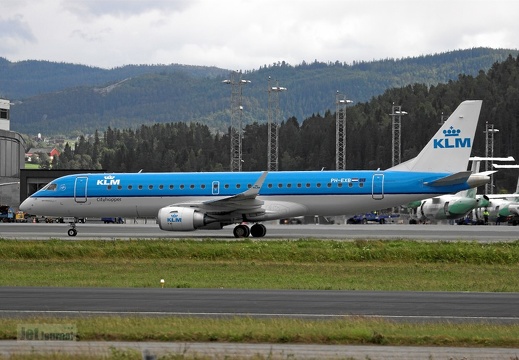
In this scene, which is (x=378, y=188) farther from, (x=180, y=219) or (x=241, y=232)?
(x=180, y=219)

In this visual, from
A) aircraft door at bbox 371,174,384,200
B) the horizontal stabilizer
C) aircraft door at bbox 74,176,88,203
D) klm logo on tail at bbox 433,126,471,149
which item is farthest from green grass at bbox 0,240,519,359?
klm logo on tail at bbox 433,126,471,149

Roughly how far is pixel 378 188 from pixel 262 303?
1000 inches

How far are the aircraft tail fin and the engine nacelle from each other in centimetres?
1066

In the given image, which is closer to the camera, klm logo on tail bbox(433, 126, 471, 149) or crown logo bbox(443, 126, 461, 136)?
klm logo on tail bbox(433, 126, 471, 149)

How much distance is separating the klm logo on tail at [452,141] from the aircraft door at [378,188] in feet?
12.1

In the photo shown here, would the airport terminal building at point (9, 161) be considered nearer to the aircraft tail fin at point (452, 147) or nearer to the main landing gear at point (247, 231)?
the main landing gear at point (247, 231)

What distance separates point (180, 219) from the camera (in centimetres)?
4381

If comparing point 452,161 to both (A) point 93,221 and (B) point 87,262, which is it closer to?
(B) point 87,262

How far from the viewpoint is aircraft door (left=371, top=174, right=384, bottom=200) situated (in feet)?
148

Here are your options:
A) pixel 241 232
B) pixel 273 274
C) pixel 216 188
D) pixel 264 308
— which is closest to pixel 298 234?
pixel 241 232

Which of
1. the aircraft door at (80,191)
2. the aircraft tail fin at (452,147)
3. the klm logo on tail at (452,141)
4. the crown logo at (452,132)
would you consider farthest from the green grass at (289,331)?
the aircraft door at (80,191)

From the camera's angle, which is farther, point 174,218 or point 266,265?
point 174,218

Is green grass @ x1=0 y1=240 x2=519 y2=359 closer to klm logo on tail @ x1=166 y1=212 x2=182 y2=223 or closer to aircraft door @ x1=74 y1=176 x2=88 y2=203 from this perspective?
klm logo on tail @ x1=166 y1=212 x2=182 y2=223

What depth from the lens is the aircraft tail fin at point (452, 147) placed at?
4622 cm
